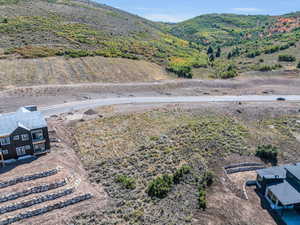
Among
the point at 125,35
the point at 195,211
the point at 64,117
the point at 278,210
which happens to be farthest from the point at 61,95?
the point at 125,35

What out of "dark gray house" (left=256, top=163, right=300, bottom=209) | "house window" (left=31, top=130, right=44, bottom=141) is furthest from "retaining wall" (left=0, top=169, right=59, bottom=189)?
"dark gray house" (left=256, top=163, right=300, bottom=209)

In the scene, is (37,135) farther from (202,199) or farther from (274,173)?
(274,173)

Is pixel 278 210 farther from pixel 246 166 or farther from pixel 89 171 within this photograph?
pixel 89 171

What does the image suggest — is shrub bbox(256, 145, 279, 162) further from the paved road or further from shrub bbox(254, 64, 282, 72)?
shrub bbox(254, 64, 282, 72)

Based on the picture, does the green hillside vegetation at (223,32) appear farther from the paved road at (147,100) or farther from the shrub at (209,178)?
the shrub at (209,178)

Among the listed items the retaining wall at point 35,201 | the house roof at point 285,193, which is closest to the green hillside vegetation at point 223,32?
the house roof at point 285,193
